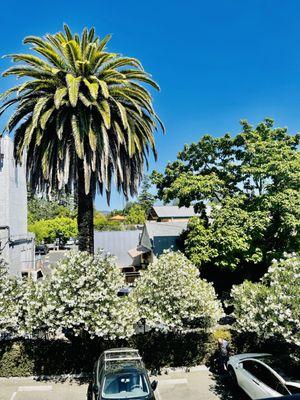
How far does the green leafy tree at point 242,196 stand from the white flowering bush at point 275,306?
666 cm

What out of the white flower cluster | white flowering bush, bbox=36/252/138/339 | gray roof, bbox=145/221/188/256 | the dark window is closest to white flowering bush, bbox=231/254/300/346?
the dark window

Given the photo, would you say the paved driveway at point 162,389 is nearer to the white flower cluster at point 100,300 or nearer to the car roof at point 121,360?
the car roof at point 121,360

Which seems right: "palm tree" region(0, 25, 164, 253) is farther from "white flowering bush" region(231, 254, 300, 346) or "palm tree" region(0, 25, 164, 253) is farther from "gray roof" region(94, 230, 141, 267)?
"gray roof" region(94, 230, 141, 267)

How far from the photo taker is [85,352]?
14.3 metres

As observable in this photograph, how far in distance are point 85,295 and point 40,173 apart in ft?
22.6

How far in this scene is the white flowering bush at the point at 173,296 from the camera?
13703 mm

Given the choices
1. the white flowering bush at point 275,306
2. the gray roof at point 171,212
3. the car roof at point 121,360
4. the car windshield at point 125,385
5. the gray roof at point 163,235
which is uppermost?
the gray roof at point 171,212

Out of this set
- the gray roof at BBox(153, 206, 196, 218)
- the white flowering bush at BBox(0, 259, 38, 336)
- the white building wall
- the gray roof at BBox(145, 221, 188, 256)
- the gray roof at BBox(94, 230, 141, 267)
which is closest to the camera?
the white flowering bush at BBox(0, 259, 38, 336)

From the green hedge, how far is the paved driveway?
20.1 inches

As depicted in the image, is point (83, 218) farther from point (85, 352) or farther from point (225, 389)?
point (225, 389)

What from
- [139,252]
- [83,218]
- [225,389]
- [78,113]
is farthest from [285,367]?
[139,252]

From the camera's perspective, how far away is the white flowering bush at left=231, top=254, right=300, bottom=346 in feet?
38.1

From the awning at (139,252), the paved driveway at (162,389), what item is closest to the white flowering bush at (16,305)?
the paved driveway at (162,389)

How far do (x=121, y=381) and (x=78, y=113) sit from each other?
10338mm
